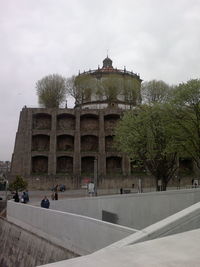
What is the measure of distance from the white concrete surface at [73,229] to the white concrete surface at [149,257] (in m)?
2.24

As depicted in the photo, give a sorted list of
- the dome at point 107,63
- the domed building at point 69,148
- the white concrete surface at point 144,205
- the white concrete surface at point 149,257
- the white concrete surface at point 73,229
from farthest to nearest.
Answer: the dome at point 107,63 < the domed building at point 69,148 < the white concrete surface at point 144,205 < the white concrete surface at point 73,229 < the white concrete surface at point 149,257

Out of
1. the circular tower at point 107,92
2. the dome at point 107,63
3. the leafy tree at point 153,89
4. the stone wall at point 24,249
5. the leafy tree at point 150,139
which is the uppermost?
the dome at point 107,63

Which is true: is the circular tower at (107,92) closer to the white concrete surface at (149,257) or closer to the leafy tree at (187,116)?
the leafy tree at (187,116)

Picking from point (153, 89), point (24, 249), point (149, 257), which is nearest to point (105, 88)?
point (153, 89)

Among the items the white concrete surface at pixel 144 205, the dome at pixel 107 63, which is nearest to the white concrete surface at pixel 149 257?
the white concrete surface at pixel 144 205

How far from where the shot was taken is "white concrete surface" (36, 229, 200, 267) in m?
4.13

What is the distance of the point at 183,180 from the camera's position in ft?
166

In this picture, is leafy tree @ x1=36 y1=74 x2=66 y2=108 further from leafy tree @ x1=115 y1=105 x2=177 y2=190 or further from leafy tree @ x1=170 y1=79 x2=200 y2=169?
leafy tree @ x1=170 y1=79 x2=200 y2=169

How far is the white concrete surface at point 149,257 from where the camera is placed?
4.13m

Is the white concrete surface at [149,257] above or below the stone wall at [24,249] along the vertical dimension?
above

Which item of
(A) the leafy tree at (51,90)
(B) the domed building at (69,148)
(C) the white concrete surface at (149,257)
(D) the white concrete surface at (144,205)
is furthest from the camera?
(A) the leafy tree at (51,90)

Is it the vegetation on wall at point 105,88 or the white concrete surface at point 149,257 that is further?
the vegetation on wall at point 105,88

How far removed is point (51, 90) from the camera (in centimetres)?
5862

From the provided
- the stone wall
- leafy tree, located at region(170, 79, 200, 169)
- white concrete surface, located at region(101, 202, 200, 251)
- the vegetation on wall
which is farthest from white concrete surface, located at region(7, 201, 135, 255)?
the vegetation on wall
